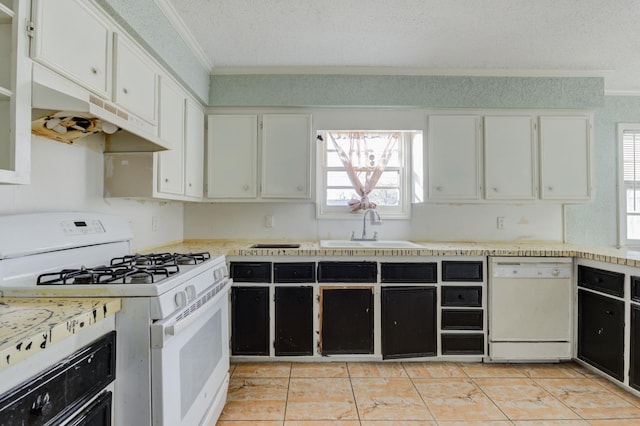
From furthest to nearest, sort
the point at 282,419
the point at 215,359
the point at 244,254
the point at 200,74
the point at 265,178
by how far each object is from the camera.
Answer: the point at 265,178 < the point at 200,74 < the point at 244,254 < the point at 282,419 < the point at 215,359

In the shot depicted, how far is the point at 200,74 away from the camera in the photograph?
8.21 ft

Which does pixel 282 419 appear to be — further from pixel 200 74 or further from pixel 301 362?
pixel 200 74

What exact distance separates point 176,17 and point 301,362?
2534 mm

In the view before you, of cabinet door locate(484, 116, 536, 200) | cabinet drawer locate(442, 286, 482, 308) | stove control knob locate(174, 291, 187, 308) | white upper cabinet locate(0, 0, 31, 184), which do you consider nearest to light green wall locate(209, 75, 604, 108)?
cabinet door locate(484, 116, 536, 200)

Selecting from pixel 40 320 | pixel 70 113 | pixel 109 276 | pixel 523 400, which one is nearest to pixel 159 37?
pixel 70 113

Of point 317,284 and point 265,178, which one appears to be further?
→ point 265,178

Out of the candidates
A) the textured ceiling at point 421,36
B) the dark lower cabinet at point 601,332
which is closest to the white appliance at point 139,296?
the textured ceiling at point 421,36

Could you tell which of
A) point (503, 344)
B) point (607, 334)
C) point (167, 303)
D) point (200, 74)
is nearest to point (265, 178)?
point (200, 74)

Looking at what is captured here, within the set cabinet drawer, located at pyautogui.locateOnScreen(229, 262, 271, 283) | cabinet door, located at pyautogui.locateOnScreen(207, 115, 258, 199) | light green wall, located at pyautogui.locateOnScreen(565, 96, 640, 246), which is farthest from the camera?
light green wall, located at pyautogui.locateOnScreen(565, 96, 640, 246)

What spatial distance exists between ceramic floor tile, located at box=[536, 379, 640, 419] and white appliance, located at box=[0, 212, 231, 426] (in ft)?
6.88

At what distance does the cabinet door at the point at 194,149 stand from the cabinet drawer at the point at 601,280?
2.98 m

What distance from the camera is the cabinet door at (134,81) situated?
154 cm

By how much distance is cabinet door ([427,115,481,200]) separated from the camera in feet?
8.86

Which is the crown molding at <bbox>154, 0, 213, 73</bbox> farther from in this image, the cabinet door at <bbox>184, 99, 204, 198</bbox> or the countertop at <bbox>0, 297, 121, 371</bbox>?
the countertop at <bbox>0, 297, 121, 371</bbox>
